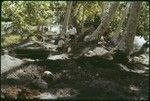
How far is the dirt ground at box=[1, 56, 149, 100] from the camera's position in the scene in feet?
51.7

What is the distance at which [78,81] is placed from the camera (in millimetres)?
18094

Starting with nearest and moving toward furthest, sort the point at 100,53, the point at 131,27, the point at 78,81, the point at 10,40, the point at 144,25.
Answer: the point at 78,81
the point at 131,27
the point at 100,53
the point at 10,40
the point at 144,25

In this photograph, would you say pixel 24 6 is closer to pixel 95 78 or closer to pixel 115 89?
pixel 95 78

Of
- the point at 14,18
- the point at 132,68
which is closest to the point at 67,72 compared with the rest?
the point at 132,68

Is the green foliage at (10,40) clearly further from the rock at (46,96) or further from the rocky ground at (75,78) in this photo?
the rock at (46,96)

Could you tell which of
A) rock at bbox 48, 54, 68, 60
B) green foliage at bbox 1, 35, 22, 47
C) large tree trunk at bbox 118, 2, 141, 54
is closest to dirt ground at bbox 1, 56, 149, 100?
rock at bbox 48, 54, 68, 60

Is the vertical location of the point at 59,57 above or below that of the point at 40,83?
below

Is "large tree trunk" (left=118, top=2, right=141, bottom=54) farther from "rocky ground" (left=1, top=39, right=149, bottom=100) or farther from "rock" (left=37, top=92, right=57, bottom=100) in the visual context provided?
"rock" (left=37, top=92, right=57, bottom=100)

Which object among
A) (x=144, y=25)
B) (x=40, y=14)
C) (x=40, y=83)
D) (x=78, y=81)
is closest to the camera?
(x=40, y=83)

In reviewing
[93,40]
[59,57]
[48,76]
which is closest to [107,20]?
[93,40]

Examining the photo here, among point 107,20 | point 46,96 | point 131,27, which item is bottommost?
point 46,96

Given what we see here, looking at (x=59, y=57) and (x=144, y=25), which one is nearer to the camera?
(x=59, y=57)

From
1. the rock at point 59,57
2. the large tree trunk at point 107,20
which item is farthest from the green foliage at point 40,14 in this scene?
the rock at point 59,57

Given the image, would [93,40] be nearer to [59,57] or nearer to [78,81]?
[59,57]
